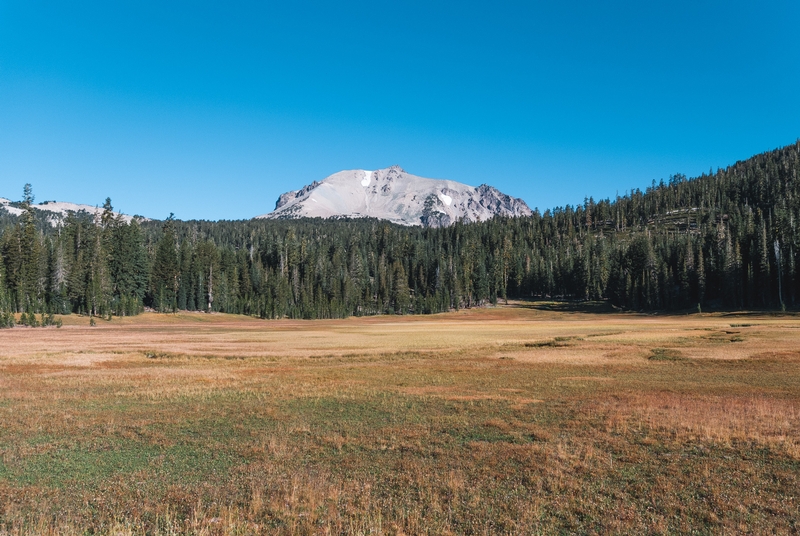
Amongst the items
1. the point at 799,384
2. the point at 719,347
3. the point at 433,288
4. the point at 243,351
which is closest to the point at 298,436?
the point at 799,384

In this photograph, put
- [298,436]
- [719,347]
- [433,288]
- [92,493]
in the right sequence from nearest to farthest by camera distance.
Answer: [92,493]
[298,436]
[719,347]
[433,288]

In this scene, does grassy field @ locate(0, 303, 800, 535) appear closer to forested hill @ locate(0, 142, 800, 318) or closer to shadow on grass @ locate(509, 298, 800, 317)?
shadow on grass @ locate(509, 298, 800, 317)

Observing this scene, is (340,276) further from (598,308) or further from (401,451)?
(401,451)

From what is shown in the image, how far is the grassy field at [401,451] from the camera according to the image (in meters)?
10.9

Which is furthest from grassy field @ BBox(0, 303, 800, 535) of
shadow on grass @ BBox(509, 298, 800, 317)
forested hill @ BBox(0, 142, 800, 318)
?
forested hill @ BBox(0, 142, 800, 318)

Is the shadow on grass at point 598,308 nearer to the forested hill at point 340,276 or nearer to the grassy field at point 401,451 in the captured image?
the forested hill at point 340,276

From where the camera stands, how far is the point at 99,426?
1900cm

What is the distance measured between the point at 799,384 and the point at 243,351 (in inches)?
1797

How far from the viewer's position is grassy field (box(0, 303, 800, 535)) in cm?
1089

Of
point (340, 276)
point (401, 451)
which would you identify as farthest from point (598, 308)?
point (401, 451)

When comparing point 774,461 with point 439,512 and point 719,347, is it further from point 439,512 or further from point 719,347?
point 719,347

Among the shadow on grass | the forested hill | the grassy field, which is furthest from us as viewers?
the forested hill

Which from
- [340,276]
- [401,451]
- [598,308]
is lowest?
[598,308]

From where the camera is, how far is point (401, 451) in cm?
1592
